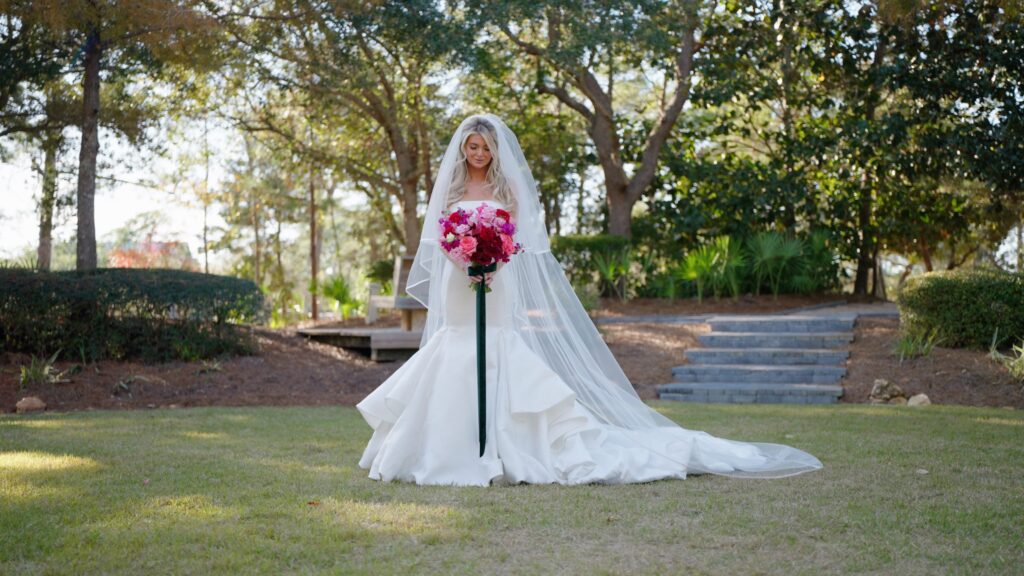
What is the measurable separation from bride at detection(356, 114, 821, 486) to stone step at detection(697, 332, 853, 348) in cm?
658

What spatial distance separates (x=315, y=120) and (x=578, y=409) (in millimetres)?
14512

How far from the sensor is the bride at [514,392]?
17.8 ft

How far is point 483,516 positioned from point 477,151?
2.62 meters

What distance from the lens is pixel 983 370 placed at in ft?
33.9

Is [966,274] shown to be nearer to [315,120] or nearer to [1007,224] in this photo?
[1007,224]

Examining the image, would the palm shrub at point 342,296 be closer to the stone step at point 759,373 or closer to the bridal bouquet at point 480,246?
the stone step at point 759,373

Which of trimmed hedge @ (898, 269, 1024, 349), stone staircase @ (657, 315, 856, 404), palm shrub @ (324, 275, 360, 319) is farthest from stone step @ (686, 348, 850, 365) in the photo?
palm shrub @ (324, 275, 360, 319)

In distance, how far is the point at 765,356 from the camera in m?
12.0

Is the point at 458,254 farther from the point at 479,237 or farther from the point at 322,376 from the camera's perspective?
the point at 322,376

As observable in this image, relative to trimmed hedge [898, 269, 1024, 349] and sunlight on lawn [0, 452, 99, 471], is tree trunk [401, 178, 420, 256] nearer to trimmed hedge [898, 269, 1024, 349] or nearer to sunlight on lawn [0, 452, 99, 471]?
trimmed hedge [898, 269, 1024, 349]

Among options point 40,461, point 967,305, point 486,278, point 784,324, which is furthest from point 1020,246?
point 40,461

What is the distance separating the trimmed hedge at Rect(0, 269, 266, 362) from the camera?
10.8 m

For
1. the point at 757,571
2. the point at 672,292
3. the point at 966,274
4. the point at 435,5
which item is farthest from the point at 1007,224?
the point at 757,571

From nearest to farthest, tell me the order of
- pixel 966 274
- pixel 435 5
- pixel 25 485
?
pixel 25 485, pixel 966 274, pixel 435 5
